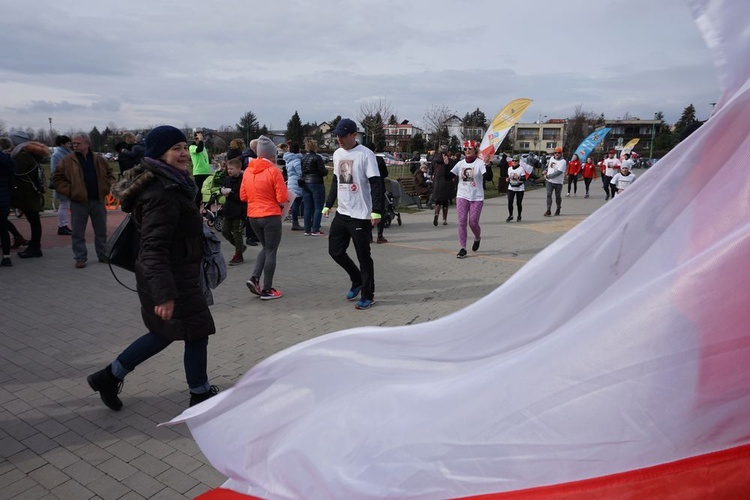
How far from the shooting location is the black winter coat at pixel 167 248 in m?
3.28

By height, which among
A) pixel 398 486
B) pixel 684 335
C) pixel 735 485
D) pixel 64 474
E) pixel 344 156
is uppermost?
pixel 344 156

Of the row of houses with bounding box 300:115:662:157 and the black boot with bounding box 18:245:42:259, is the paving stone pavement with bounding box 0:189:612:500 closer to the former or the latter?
the black boot with bounding box 18:245:42:259

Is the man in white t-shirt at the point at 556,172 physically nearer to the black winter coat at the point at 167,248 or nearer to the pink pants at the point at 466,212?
the pink pants at the point at 466,212

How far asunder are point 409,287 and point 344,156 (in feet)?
6.82

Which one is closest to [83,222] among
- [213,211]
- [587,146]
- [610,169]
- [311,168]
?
[213,211]

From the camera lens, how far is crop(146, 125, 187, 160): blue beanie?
340 centimetres

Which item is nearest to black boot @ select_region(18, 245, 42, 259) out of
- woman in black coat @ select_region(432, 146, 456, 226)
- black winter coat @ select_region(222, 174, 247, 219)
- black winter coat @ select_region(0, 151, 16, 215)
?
black winter coat @ select_region(0, 151, 16, 215)

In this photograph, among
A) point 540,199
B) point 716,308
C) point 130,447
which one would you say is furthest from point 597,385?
point 540,199

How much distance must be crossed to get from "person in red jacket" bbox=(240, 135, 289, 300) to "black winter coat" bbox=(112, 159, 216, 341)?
285 cm

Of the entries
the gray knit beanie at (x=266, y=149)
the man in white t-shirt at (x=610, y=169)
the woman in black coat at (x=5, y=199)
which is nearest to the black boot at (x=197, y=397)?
the gray knit beanie at (x=266, y=149)

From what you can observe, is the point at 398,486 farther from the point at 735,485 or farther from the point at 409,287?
the point at 409,287

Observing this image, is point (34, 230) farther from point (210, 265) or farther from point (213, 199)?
point (210, 265)

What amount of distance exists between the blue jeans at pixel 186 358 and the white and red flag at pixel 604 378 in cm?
110

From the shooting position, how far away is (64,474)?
10.1 feet
